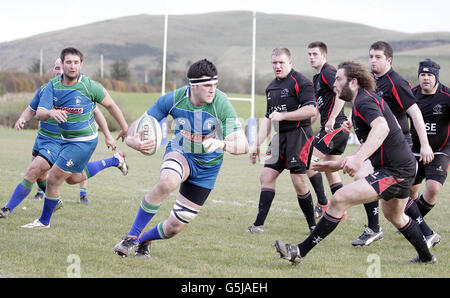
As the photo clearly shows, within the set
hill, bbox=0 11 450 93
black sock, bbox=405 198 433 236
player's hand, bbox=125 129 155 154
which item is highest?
hill, bbox=0 11 450 93

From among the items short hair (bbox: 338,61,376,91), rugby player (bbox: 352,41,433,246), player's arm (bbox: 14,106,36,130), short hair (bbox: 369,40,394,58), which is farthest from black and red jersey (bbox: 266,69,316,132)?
player's arm (bbox: 14,106,36,130)

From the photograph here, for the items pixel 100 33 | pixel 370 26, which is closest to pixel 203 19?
pixel 100 33

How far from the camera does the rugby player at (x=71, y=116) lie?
7.32m

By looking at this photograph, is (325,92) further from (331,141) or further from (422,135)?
(422,135)

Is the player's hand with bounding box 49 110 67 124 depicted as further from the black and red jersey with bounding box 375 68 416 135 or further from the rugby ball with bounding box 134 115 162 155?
the black and red jersey with bounding box 375 68 416 135

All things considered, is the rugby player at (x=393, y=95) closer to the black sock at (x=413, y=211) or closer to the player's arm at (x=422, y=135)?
the player's arm at (x=422, y=135)

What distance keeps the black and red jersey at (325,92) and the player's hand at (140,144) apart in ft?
12.1

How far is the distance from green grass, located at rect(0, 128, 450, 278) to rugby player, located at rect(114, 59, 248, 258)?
35 cm

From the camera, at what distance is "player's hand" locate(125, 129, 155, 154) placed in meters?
5.45

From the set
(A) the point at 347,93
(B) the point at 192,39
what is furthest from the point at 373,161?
(B) the point at 192,39

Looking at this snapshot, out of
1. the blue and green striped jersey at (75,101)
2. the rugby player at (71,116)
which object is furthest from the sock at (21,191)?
the blue and green striped jersey at (75,101)

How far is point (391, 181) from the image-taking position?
5598 mm
